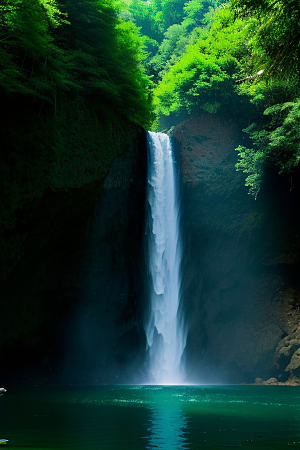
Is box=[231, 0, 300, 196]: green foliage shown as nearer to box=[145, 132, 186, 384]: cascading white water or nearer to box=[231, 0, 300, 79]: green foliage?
box=[231, 0, 300, 79]: green foliage

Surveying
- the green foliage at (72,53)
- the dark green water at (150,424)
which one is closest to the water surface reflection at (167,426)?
the dark green water at (150,424)

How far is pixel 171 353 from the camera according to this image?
2109cm

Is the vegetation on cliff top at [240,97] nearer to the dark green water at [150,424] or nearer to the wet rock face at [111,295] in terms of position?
the wet rock face at [111,295]

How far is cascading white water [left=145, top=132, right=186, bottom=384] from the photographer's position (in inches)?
823

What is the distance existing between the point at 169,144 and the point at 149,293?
7048 millimetres

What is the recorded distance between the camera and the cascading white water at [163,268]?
2091 centimetres

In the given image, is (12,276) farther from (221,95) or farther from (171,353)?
(221,95)

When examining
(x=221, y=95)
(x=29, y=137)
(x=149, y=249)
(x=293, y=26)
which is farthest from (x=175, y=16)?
(x=293, y=26)

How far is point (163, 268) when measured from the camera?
71.5 ft

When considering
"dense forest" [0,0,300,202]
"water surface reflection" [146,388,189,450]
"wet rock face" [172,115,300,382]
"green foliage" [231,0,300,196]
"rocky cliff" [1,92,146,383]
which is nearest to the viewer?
"water surface reflection" [146,388,189,450]

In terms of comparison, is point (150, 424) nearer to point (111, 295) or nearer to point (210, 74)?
point (111, 295)

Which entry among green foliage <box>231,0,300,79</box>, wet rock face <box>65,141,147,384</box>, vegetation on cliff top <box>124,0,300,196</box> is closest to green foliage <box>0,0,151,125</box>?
wet rock face <box>65,141,147,384</box>

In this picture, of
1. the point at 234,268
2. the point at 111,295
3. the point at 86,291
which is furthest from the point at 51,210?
the point at 234,268

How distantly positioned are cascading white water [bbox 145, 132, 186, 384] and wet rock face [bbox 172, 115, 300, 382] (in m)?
0.58
